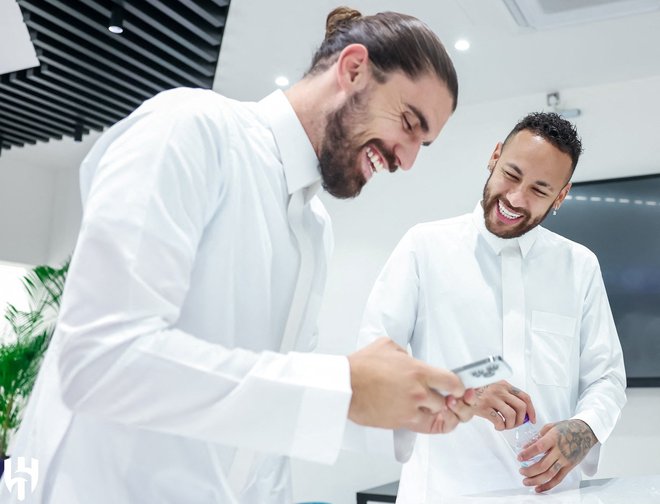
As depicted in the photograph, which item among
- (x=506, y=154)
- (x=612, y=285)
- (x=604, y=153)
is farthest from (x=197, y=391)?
(x=604, y=153)

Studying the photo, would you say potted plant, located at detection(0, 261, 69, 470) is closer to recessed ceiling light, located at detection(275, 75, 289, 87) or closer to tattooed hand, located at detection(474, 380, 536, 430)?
recessed ceiling light, located at detection(275, 75, 289, 87)

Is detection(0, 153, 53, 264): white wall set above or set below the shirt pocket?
above

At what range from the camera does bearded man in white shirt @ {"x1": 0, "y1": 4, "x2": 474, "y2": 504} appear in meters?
0.69

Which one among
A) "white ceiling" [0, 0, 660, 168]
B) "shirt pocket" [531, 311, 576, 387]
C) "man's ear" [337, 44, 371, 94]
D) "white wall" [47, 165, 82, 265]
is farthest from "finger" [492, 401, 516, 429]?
"white wall" [47, 165, 82, 265]

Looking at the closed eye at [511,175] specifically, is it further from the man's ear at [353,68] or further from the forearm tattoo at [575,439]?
the man's ear at [353,68]

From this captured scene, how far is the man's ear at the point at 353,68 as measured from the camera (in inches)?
38.6

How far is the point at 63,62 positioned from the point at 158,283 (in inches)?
170

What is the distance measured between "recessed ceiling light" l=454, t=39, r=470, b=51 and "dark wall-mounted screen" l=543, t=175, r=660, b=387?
124 cm

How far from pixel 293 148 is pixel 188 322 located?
326 mm

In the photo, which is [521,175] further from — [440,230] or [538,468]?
[538,468]

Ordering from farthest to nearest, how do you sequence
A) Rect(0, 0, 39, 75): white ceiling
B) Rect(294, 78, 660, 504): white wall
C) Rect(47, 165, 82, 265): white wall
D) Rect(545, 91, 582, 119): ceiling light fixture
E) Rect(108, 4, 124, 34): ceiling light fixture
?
Rect(47, 165, 82, 265): white wall → Rect(545, 91, 582, 119): ceiling light fixture → Rect(294, 78, 660, 504): white wall → Rect(0, 0, 39, 75): white ceiling → Rect(108, 4, 124, 34): ceiling light fixture

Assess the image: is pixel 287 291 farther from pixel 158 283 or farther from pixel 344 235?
pixel 344 235

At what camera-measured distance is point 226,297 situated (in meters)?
0.87

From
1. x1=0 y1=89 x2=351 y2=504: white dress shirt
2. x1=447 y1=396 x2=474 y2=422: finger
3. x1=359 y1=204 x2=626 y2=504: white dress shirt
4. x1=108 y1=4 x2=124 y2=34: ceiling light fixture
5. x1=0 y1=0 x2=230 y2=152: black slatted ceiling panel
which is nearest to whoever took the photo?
x1=0 y1=89 x2=351 y2=504: white dress shirt
